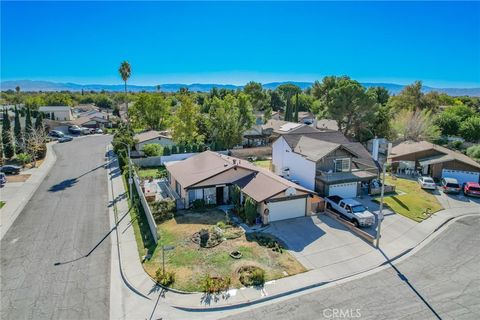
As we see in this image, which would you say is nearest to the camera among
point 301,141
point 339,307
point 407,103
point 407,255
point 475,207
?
point 339,307

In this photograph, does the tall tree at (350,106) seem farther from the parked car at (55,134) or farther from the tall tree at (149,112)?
the parked car at (55,134)

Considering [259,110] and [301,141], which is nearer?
[301,141]

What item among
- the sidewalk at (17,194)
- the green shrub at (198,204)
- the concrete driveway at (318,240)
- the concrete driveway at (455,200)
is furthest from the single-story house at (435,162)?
the sidewalk at (17,194)

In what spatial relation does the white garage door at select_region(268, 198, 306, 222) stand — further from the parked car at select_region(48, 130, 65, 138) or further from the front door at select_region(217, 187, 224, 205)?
the parked car at select_region(48, 130, 65, 138)

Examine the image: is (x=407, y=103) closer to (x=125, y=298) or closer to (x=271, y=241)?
(x=271, y=241)

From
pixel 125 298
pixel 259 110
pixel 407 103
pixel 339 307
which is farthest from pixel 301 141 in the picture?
pixel 259 110

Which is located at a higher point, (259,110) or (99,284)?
(259,110)
